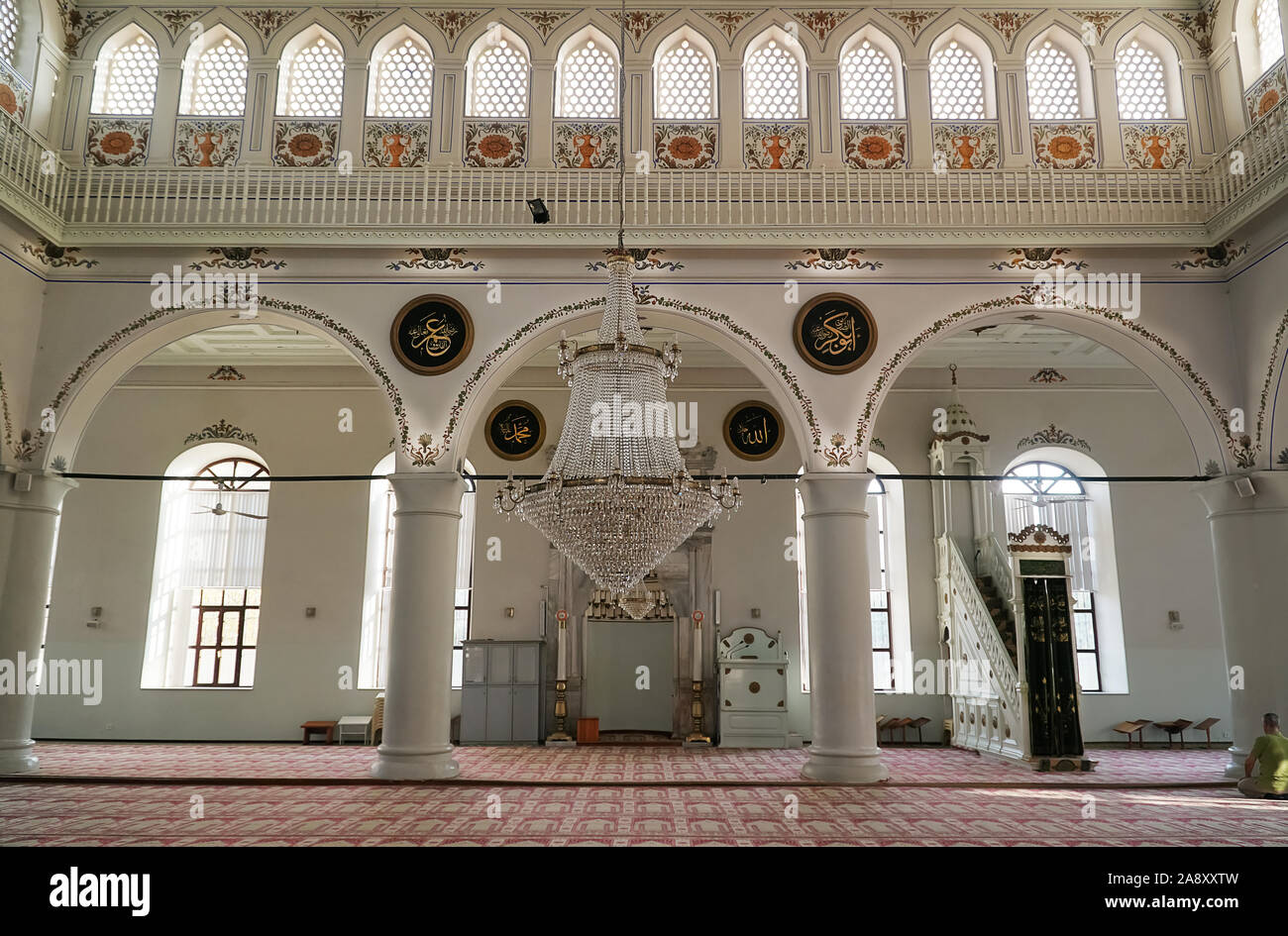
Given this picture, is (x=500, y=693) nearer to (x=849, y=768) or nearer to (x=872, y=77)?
(x=849, y=768)

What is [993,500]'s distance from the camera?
10.2 meters

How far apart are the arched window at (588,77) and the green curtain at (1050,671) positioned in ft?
17.2

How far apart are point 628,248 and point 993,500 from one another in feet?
17.5

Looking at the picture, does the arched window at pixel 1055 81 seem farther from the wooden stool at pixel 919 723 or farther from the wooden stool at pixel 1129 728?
Result: the wooden stool at pixel 1129 728

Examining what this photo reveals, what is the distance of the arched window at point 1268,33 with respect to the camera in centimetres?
691

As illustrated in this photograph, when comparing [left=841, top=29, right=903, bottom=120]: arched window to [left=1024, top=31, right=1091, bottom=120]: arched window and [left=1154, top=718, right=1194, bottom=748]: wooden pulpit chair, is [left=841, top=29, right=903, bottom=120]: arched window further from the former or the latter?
[left=1154, top=718, right=1194, bottom=748]: wooden pulpit chair

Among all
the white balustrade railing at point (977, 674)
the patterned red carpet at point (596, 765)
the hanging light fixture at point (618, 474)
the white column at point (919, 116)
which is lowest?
the patterned red carpet at point (596, 765)

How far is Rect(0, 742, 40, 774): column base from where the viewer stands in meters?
6.72

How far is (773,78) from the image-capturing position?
7.80 meters

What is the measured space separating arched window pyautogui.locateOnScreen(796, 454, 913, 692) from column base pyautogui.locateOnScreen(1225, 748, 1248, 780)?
11.0 feet

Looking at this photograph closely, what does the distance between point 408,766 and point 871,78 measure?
650 centimetres

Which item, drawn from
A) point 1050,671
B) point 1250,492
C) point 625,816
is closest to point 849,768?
point 625,816

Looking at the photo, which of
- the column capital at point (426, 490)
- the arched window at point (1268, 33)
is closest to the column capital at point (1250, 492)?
the arched window at point (1268, 33)
